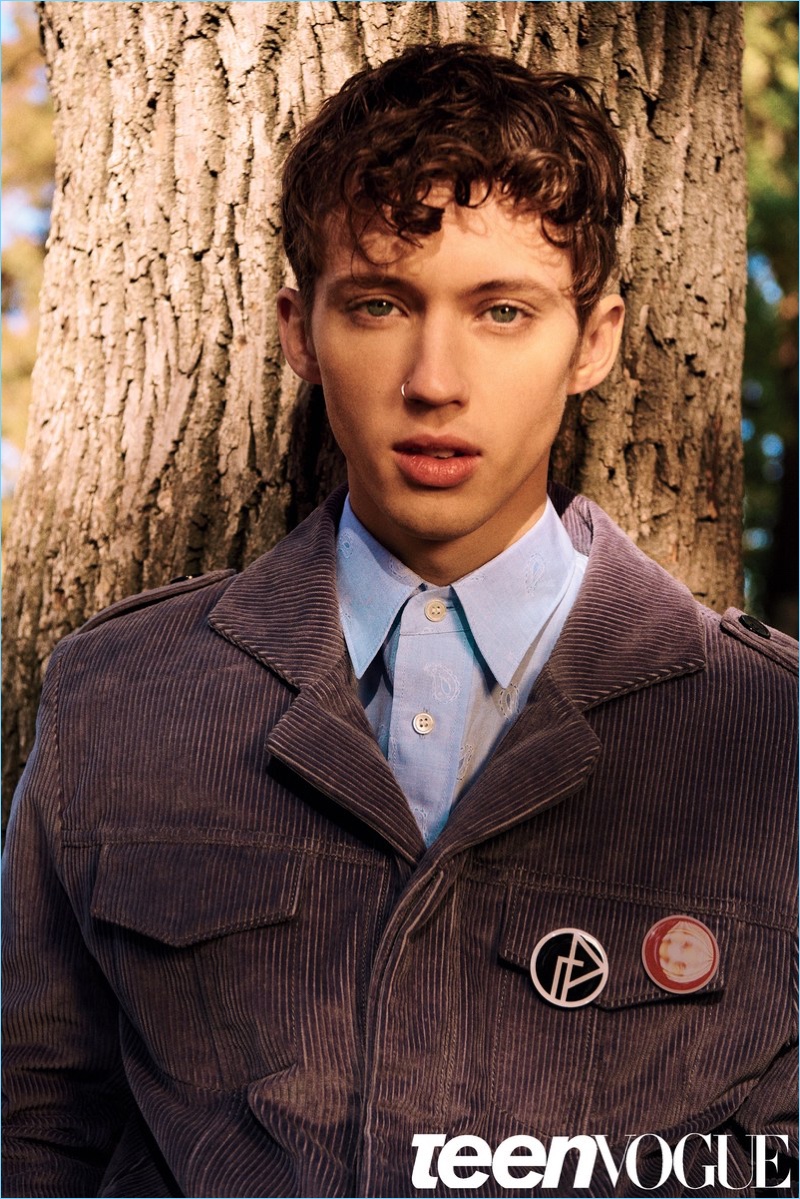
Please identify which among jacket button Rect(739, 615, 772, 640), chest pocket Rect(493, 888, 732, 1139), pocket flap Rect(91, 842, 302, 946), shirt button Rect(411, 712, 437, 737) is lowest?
chest pocket Rect(493, 888, 732, 1139)

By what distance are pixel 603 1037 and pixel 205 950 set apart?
60cm

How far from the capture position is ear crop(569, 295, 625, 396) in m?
2.20

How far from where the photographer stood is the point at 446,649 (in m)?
2.10

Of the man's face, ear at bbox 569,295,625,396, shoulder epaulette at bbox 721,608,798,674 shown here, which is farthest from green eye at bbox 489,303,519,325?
shoulder epaulette at bbox 721,608,798,674

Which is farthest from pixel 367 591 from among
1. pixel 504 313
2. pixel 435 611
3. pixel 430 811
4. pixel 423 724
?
pixel 504 313

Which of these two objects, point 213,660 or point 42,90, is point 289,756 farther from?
point 42,90

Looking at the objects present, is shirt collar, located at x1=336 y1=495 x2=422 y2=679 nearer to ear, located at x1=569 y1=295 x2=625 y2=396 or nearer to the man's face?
the man's face

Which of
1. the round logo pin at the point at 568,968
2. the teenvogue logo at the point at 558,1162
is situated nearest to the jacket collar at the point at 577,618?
the round logo pin at the point at 568,968

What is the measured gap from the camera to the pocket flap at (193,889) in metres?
1.98

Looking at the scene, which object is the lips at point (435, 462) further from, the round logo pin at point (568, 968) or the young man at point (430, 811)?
the round logo pin at point (568, 968)

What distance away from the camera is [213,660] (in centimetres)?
214

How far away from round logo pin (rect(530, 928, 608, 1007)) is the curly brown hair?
0.97 meters

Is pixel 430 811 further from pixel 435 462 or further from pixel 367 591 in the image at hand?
pixel 435 462

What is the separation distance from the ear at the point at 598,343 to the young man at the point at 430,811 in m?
0.02
